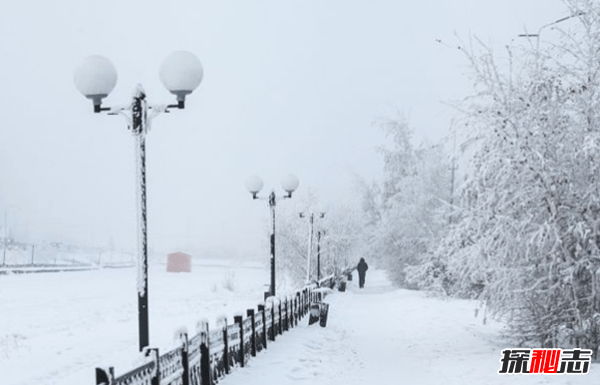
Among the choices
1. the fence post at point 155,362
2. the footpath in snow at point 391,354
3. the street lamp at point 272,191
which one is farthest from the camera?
the street lamp at point 272,191

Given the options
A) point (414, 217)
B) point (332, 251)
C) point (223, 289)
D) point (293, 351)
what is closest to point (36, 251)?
point (223, 289)

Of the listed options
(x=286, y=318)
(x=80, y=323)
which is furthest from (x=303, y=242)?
(x=286, y=318)

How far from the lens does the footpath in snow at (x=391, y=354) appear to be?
1138 centimetres

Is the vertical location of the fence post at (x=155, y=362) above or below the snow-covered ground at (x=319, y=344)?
above

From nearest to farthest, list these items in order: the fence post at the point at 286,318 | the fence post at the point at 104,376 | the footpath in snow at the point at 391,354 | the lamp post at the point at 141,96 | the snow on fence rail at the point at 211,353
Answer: the fence post at the point at 104,376 < the snow on fence rail at the point at 211,353 < the lamp post at the point at 141,96 < the footpath in snow at the point at 391,354 < the fence post at the point at 286,318

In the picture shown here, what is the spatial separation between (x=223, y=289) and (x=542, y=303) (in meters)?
42.7

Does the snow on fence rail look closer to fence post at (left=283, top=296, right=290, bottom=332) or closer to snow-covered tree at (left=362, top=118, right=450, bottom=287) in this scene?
fence post at (left=283, top=296, right=290, bottom=332)

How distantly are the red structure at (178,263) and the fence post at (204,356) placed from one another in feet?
288

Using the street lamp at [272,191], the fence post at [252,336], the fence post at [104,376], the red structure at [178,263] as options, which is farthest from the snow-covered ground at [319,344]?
the red structure at [178,263]

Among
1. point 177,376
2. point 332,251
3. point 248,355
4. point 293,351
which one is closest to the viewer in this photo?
point 177,376

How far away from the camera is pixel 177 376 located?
8031mm

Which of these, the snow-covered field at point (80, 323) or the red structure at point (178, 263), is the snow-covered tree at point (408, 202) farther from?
the red structure at point (178, 263)

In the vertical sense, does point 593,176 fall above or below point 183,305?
above

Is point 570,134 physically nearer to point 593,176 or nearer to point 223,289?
point 593,176
